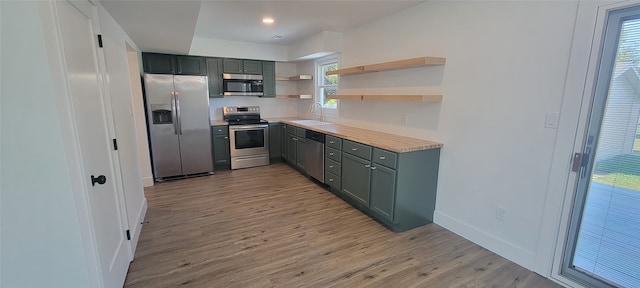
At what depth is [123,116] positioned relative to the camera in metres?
2.58

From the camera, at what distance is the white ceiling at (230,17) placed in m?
2.33

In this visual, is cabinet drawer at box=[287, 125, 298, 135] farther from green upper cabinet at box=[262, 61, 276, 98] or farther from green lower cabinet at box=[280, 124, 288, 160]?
green upper cabinet at box=[262, 61, 276, 98]

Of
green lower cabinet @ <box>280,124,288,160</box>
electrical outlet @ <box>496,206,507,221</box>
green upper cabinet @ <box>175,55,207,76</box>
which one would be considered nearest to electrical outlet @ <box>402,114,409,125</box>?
electrical outlet @ <box>496,206,507,221</box>

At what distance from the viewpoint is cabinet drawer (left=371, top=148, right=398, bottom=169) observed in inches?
107

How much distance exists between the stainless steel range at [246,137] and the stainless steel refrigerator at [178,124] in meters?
0.47

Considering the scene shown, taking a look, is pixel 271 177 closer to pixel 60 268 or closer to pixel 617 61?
pixel 60 268

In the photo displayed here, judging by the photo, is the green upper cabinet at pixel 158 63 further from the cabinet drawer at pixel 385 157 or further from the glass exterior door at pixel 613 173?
the glass exterior door at pixel 613 173

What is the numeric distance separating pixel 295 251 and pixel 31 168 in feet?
6.12

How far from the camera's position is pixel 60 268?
1.38 metres

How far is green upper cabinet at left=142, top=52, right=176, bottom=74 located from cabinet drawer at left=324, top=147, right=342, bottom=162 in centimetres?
307

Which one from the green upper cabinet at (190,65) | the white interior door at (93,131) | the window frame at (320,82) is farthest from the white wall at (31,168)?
the window frame at (320,82)

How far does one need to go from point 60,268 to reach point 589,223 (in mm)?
3345

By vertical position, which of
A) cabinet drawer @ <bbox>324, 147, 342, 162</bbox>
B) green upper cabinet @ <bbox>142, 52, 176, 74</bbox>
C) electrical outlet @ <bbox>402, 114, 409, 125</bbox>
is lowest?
cabinet drawer @ <bbox>324, 147, 342, 162</bbox>

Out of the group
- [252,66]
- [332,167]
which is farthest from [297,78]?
[332,167]
